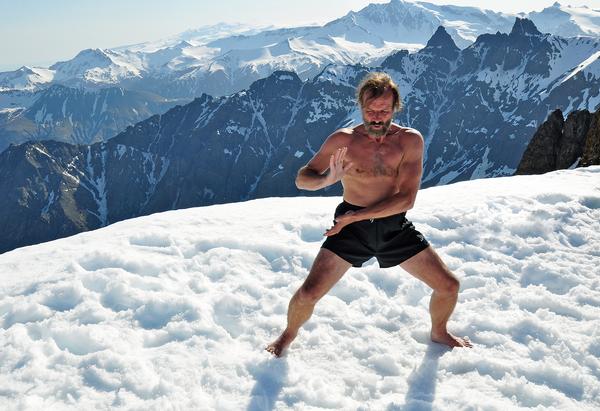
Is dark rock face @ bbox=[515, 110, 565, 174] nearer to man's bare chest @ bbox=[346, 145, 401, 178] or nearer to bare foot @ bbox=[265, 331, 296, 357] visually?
man's bare chest @ bbox=[346, 145, 401, 178]

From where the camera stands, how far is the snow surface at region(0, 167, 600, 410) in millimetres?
5527

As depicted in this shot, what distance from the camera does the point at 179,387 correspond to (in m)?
5.52

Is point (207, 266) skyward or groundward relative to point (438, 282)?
groundward

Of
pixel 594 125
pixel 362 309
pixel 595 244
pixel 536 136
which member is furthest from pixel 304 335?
pixel 536 136

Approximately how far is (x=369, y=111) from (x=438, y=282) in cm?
223

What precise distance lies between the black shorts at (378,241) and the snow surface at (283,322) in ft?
4.30

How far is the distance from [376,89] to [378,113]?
280mm

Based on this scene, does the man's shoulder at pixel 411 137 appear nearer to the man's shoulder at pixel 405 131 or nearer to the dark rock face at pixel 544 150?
the man's shoulder at pixel 405 131

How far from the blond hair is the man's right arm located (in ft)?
1.88

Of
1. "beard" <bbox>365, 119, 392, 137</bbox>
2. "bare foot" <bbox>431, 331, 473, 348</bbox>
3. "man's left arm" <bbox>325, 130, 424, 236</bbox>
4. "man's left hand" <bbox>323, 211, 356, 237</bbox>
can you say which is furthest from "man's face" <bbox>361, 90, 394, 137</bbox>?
"bare foot" <bbox>431, 331, 473, 348</bbox>

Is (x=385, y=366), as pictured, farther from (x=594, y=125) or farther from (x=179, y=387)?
(x=594, y=125)

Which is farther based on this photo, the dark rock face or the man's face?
the dark rock face

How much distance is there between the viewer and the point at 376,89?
5.53 metres

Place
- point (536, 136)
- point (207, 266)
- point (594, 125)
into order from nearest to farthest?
point (207, 266), point (594, 125), point (536, 136)
